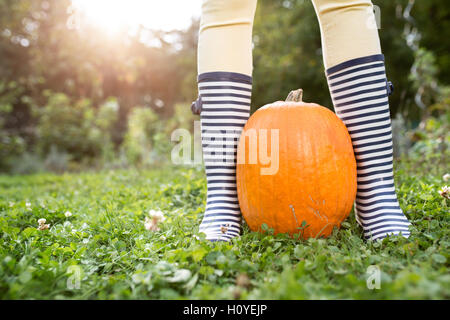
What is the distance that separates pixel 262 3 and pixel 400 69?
6004 millimetres

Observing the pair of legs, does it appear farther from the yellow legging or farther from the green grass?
the green grass

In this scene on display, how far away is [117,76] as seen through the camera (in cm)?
923

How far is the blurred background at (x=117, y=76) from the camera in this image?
5.22 meters

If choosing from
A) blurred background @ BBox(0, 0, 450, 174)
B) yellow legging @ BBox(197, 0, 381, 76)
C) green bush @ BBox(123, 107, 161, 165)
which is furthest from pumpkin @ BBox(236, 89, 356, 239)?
green bush @ BBox(123, 107, 161, 165)

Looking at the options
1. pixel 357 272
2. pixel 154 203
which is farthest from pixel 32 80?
pixel 357 272

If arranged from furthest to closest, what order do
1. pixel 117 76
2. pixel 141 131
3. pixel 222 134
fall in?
pixel 117 76 < pixel 141 131 < pixel 222 134

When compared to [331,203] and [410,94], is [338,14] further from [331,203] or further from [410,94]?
[410,94]

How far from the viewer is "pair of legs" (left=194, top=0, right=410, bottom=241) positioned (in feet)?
4.64

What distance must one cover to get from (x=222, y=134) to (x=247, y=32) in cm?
46

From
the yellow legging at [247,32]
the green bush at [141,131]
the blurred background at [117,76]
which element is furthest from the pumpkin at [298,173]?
the green bush at [141,131]

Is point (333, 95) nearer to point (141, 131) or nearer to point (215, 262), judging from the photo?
point (215, 262)

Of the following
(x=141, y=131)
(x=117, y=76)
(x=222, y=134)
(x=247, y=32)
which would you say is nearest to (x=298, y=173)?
(x=222, y=134)

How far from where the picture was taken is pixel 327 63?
1.53 meters

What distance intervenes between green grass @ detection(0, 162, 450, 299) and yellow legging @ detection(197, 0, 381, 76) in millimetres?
714
